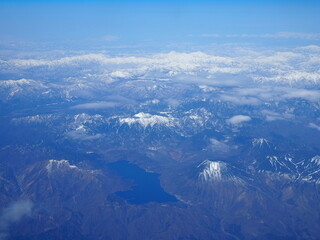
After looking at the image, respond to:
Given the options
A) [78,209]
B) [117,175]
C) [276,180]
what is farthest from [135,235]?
[276,180]

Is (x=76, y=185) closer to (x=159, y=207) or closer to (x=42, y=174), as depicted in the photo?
(x=42, y=174)

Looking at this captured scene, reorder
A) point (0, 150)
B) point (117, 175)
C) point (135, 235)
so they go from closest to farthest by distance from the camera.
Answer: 1. point (135, 235)
2. point (117, 175)
3. point (0, 150)

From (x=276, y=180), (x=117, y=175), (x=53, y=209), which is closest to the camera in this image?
(x=53, y=209)

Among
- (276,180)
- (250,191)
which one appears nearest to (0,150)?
(250,191)

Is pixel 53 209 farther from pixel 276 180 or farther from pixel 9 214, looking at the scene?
pixel 276 180

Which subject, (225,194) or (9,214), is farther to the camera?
(225,194)

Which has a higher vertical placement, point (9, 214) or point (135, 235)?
point (9, 214)
